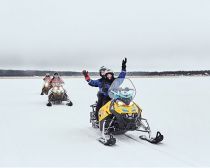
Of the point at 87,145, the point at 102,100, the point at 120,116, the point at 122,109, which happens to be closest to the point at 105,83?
the point at 102,100

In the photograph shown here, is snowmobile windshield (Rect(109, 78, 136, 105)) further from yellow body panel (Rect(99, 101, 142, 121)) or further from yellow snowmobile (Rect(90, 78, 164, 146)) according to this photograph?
yellow body panel (Rect(99, 101, 142, 121))

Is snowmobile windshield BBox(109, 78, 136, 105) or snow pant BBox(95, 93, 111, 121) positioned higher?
snowmobile windshield BBox(109, 78, 136, 105)

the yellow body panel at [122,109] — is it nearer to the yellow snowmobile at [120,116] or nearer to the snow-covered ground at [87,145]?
the yellow snowmobile at [120,116]

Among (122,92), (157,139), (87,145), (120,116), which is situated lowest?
(87,145)

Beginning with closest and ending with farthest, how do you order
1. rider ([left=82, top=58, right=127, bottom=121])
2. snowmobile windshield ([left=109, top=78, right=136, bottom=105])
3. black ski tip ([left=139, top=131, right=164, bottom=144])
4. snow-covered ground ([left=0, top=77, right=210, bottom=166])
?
snow-covered ground ([left=0, top=77, right=210, bottom=166]) < black ski tip ([left=139, top=131, right=164, bottom=144]) < snowmobile windshield ([left=109, top=78, right=136, bottom=105]) < rider ([left=82, top=58, right=127, bottom=121])

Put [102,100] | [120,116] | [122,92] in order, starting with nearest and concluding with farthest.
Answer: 1. [120,116]
2. [122,92]
3. [102,100]

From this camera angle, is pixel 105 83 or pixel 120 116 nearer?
pixel 120 116

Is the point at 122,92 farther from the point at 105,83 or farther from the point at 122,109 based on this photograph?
the point at 105,83

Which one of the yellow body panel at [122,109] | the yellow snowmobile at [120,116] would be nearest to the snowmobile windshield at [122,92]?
the yellow snowmobile at [120,116]

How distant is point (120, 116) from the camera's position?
9.54 m

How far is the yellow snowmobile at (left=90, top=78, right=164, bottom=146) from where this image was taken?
376 inches

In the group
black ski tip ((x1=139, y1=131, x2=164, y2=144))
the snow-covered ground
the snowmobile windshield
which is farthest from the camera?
Result: the snowmobile windshield

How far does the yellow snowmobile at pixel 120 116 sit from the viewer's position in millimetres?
9547

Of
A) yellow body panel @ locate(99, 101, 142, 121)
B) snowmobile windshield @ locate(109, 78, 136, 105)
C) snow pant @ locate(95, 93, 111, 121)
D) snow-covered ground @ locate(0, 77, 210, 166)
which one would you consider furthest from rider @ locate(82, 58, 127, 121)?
snow-covered ground @ locate(0, 77, 210, 166)
